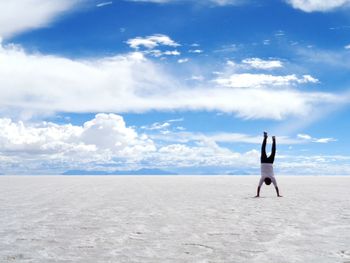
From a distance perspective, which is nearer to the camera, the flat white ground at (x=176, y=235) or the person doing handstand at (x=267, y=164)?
the flat white ground at (x=176, y=235)

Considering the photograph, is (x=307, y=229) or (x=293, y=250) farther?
(x=307, y=229)

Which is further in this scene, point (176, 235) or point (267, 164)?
point (267, 164)

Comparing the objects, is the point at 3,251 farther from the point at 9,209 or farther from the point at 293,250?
the point at 9,209

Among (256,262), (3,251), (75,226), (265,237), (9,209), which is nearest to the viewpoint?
(256,262)

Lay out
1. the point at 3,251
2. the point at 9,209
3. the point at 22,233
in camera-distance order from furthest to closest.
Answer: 1. the point at 9,209
2. the point at 22,233
3. the point at 3,251

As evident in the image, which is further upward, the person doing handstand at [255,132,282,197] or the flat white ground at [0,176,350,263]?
the person doing handstand at [255,132,282,197]

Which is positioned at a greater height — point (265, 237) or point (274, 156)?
point (274, 156)

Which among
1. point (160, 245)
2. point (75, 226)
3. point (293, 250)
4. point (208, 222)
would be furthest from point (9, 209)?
point (293, 250)

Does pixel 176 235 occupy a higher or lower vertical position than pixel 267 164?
lower

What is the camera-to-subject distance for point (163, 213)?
15180 millimetres

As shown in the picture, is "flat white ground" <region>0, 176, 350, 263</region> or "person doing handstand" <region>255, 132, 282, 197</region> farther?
"person doing handstand" <region>255, 132, 282, 197</region>

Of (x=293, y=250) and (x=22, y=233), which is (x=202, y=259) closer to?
(x=293, y=250)

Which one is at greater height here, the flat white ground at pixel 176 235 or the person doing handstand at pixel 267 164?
the person doing handstand at pixel 267 164

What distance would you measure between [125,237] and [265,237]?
3151 mm
